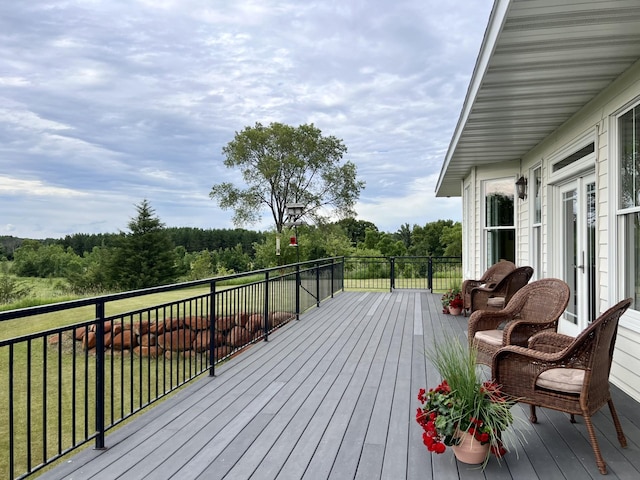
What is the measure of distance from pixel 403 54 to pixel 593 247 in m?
9.29

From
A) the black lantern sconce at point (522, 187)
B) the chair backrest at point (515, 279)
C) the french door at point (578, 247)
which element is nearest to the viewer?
the french door at point (578, 247)

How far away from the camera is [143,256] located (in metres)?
23.5

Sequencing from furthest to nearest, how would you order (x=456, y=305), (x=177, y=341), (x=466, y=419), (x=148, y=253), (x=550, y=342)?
(x=148, y=253) → (x=456, y=305) → (x=177, y=341) → (x=550, y=342) → (x=466, y=419)

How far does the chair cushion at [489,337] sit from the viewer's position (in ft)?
11.2

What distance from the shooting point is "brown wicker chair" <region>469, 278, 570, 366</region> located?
329cm

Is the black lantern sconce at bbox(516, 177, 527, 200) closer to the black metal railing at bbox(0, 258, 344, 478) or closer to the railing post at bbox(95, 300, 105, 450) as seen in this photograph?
the black metal railing at bbox(0, 258, 344, 478)

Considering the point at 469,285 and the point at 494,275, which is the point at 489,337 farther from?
the point at 469,285

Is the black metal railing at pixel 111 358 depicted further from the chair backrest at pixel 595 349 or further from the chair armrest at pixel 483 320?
the chair backrest at pixel 595 349

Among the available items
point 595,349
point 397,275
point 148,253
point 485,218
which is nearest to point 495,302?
point 485,218

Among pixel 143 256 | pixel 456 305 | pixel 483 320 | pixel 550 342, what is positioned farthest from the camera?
pixel 143 256

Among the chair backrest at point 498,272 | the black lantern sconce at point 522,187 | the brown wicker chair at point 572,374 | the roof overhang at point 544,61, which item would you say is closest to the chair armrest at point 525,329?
the brown wicker chair at point 572,374

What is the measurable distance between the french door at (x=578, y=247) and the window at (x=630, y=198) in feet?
2.39

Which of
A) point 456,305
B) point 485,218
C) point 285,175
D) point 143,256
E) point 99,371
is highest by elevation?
point 285,175

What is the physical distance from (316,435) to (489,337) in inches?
65.7
